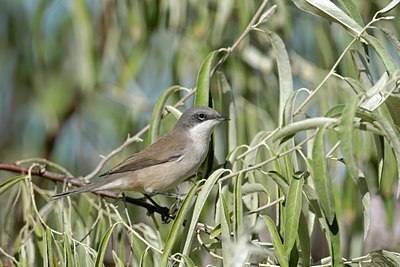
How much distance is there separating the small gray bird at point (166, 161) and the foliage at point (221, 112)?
8 centimetres

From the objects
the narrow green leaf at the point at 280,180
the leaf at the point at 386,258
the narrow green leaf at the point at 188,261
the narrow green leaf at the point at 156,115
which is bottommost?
the leaf at the point at 386,258

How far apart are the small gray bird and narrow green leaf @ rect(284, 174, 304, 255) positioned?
Answer: 0.93 m

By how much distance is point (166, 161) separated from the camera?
304 centimetres

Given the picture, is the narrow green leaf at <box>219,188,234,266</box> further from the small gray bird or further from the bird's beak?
the small gray bird

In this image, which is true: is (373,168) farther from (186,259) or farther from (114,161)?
(186,259)

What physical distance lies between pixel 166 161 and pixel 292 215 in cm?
116

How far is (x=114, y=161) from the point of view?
152 inches

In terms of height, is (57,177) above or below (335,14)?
below

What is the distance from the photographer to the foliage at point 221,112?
210cm

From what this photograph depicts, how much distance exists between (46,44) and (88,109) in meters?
0.41

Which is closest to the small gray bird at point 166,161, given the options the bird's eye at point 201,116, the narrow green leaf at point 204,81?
the bird's eye at point 201,116

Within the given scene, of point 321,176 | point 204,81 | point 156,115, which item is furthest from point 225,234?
point 156,115

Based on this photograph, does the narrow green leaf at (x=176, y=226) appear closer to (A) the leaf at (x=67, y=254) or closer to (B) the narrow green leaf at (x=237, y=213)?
(B) the narrow green leaf at (x=237, y=213)

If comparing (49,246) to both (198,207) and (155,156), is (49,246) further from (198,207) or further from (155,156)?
(155,156)
